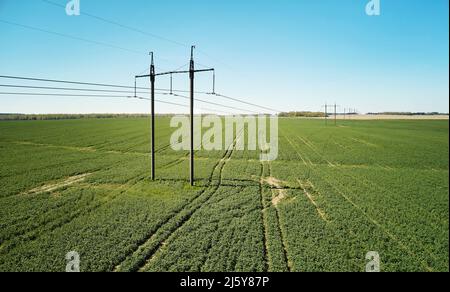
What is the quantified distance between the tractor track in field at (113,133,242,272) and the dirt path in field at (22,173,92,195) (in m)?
8.76

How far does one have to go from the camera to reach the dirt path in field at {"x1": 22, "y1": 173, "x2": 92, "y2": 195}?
47.4 ft

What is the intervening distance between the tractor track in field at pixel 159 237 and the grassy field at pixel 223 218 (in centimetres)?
4

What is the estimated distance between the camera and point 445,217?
1097cm

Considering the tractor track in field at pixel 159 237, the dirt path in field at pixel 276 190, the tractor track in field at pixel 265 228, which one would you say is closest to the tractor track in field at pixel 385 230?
the dirt path in field at pixel 276 190

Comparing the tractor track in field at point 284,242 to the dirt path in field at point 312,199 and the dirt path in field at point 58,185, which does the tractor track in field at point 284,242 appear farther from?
the dirt path in field at point 58,185

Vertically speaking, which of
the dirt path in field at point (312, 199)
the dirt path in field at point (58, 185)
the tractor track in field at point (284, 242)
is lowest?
the tractor track in field at point (284, 242)

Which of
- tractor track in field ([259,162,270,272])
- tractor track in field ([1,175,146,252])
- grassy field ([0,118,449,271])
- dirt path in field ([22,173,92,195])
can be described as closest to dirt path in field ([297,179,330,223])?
grassy field ([0,118,449,271])

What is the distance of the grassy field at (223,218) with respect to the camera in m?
7.81

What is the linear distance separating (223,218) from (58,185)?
38.1 feet

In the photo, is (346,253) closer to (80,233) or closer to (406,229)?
(406,229)

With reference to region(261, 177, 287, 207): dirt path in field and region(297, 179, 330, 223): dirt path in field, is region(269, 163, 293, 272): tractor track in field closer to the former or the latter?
region(261, 177, 287, 207): dirt path in field

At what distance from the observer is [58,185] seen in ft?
51.7

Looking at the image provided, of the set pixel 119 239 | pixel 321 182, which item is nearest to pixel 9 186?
pixel 119 239
